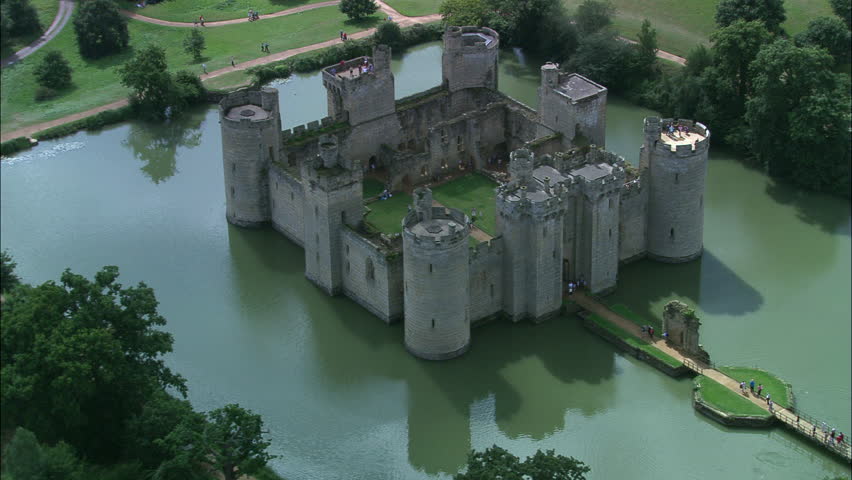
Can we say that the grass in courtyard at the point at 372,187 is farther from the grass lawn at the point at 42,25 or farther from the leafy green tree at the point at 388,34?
the grass lawn at the point at 42,25

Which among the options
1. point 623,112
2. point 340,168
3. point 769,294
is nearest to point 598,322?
point 769,294

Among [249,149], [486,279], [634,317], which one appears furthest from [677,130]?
[249,149]

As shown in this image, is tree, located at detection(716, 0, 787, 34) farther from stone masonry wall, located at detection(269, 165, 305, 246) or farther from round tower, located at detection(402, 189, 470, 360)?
round tower, located at detection(402, 189, 470, 360)

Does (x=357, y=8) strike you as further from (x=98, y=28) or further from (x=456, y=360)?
(x=456, y=360)

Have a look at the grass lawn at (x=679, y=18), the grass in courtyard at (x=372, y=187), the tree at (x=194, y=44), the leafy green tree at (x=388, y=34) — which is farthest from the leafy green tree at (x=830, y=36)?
the tree at (x=194, y=44)

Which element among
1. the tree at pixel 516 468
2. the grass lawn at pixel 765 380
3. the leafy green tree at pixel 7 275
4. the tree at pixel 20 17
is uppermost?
the tree at pixel 20 17

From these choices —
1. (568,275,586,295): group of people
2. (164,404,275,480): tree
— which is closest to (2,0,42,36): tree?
(164,404,275,480): tree
